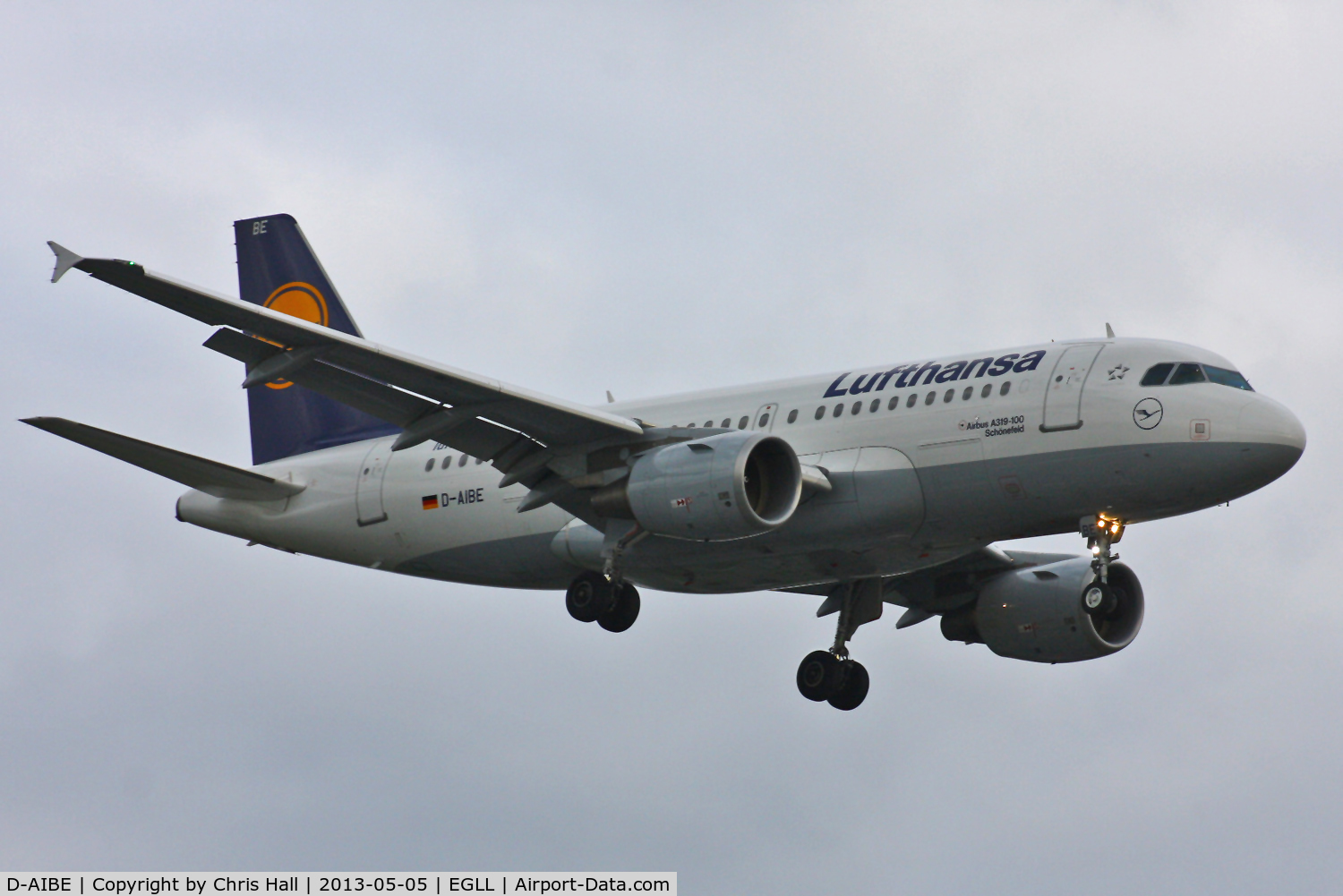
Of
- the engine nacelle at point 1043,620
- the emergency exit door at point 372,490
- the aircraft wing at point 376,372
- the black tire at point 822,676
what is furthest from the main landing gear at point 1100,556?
the emergency exit door at point 372,490

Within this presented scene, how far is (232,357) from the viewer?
1146 inches

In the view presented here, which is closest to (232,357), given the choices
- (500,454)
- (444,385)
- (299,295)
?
(444,385)

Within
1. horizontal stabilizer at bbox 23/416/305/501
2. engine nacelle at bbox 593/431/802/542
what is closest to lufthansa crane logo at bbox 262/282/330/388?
horizontal stabilizer at bbox 23/416/305/501

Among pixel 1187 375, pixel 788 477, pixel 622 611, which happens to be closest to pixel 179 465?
pixel 622 611

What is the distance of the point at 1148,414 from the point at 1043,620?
26.2ft

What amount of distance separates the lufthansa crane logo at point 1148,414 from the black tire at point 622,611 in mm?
9820

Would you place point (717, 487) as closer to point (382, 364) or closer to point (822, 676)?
point (382, 364)

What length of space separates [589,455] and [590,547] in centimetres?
225

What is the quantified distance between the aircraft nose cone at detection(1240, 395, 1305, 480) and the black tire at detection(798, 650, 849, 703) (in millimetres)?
10436

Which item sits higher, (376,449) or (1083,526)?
(376,449)

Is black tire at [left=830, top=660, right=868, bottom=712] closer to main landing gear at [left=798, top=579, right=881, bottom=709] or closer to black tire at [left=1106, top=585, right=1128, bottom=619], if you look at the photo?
main landing gear at [left=798, top=579, right=881, bottom=709]

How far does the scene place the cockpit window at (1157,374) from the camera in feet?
97.8

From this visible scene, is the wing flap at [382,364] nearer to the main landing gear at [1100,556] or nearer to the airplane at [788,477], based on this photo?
the airplane at [788,477]

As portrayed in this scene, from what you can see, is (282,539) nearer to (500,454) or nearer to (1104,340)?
(500,454)
